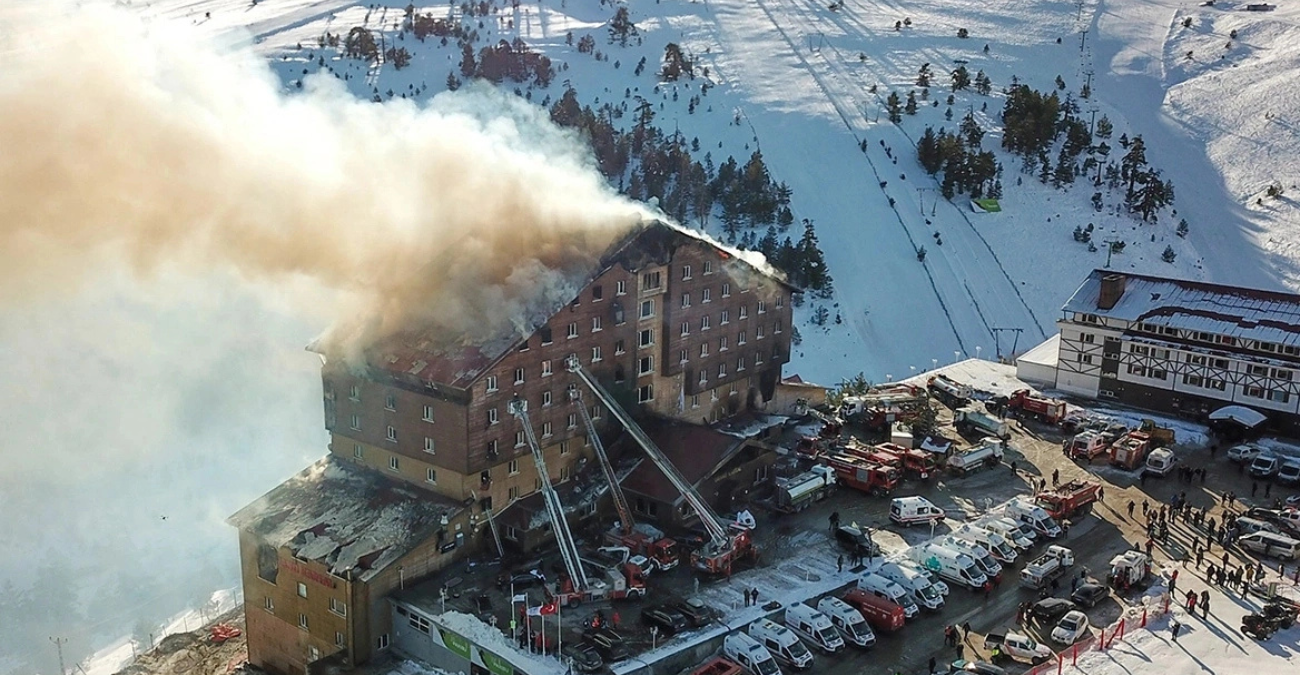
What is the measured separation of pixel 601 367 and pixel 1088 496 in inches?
767

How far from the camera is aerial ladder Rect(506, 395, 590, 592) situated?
37.9m

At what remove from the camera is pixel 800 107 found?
116m

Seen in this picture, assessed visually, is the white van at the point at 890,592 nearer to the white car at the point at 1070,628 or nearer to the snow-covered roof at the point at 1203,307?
the white car at the point at 1070,628

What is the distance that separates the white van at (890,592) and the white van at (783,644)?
147 inches

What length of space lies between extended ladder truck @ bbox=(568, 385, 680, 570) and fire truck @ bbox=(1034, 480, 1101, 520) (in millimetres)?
14576

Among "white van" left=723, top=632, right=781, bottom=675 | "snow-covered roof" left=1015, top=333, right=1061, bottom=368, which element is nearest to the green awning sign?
"white van" left=723, top=632, right=781, bottom=675

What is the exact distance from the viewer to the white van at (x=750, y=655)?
3344 cm

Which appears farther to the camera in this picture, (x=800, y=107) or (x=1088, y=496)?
(x=800, y=107)

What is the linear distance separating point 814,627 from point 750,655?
2.69 metres

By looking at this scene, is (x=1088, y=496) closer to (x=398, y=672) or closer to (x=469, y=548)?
(x=469, y=548)

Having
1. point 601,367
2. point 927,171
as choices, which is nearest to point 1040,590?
point 601,367

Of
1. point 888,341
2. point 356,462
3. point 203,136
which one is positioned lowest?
point 888,341

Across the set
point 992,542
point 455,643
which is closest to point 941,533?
point 992,542

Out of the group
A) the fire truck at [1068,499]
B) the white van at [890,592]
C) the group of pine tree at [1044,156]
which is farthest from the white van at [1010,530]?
the group of pine tree at [1044,156]
